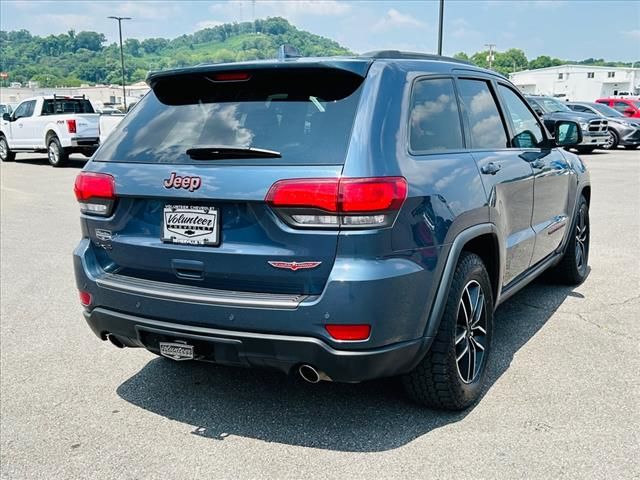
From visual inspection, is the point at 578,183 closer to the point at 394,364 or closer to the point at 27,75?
the point at 394,364

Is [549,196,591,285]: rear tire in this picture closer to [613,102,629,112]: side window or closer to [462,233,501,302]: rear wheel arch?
[462,233,501,302]: rear wheel arch

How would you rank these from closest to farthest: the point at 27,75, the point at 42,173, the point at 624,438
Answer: the point at 624,438, the point at 42,173, the point at 27,75

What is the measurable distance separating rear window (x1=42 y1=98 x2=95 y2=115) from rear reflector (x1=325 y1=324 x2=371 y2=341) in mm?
18053

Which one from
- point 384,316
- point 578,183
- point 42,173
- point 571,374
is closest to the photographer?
point 384,316

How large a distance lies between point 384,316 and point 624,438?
138 centimetres

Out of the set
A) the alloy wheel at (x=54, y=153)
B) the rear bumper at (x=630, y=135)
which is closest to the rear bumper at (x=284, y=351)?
the alloy wheel at (x=54, y=153)

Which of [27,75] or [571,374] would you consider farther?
[27,75]

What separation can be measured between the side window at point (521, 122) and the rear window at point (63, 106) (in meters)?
16.7

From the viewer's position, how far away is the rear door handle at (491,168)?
3532 millimetres

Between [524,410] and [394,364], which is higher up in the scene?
[394,364]

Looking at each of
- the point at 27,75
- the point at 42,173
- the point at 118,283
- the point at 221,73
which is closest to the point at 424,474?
the point at 118,283

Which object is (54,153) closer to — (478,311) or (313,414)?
(313,414)

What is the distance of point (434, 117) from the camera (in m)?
3.30

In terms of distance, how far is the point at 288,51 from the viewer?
3531mm
